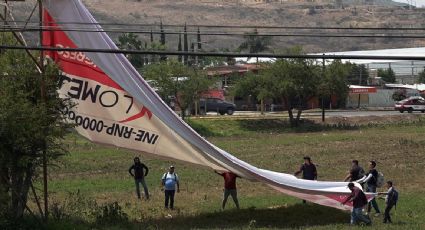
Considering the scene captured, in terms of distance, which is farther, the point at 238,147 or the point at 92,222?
the point at 238,147

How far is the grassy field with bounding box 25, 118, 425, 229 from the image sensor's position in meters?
23.1

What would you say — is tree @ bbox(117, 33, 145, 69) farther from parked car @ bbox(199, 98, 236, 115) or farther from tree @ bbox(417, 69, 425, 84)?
tree @ bbox(417, 69, 425, 84)

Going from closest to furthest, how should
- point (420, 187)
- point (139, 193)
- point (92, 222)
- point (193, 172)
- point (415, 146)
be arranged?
1. point (92, 222)
2. point (139, 193)
3. point (420, 187)
4. point (193, 172)
5. point (415, 146)

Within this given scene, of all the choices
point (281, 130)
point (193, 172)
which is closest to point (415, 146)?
point (193, 172)

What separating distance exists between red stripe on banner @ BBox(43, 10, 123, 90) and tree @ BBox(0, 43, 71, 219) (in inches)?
48.6

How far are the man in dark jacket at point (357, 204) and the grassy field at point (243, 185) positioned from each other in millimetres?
383

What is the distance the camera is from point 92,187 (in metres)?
32.2

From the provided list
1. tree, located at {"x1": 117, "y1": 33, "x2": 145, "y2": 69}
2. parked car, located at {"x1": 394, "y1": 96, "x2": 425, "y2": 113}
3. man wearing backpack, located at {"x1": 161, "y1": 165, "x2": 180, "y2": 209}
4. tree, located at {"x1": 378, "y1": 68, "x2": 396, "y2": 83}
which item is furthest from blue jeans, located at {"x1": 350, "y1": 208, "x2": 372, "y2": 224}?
tree, located at {"x1": 378, "y1": 68, "x2": 396, "y2": 83}

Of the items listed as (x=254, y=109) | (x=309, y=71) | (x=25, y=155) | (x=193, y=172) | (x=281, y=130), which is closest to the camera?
(x=25, y=155)

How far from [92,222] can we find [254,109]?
73.6 meters

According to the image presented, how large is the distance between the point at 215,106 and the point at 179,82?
9.79 meters

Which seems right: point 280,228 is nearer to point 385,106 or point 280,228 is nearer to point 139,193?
point 139,193

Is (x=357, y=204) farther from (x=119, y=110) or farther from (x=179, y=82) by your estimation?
(x=179, y=82)

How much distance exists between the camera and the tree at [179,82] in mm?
73812
